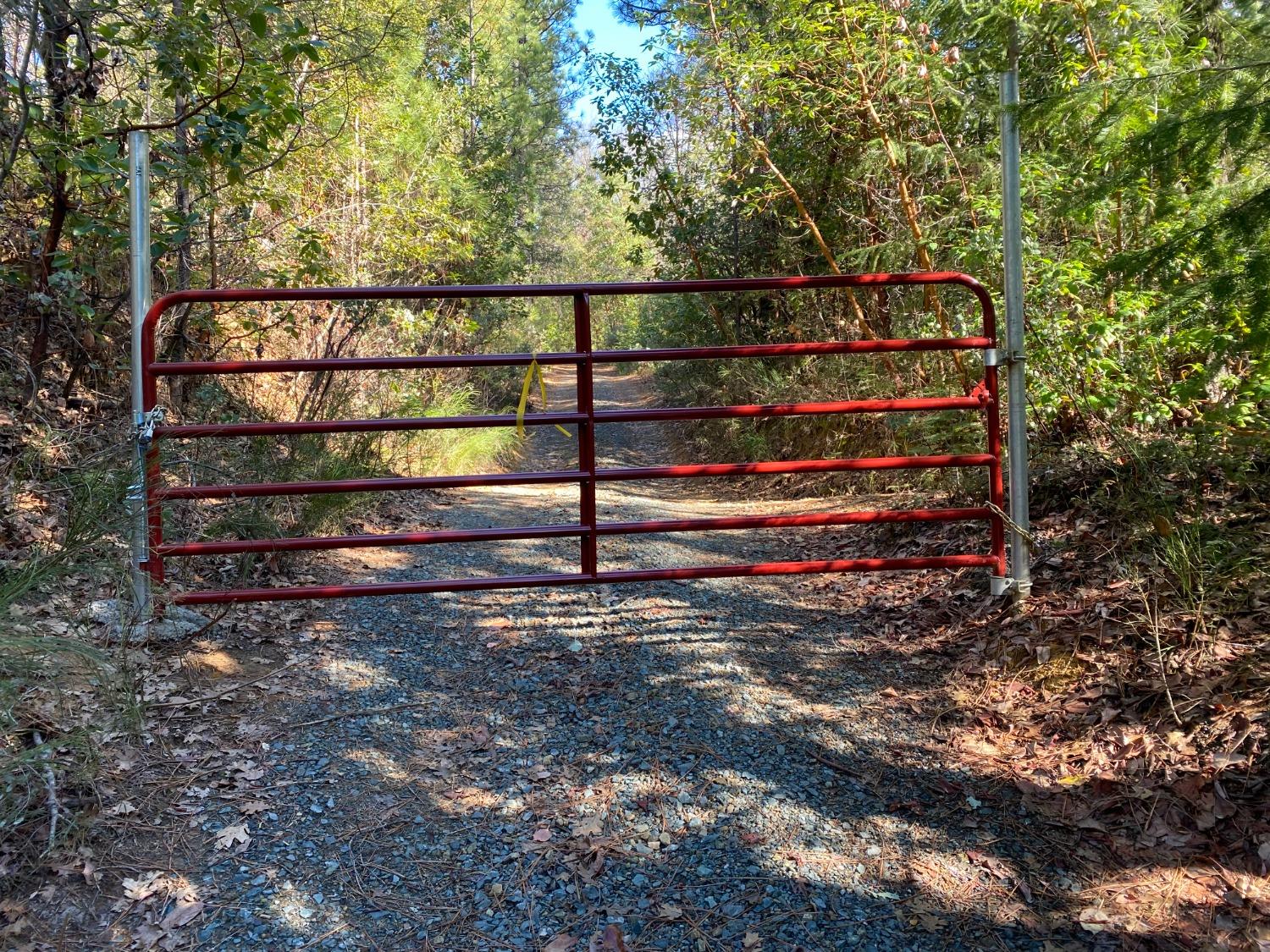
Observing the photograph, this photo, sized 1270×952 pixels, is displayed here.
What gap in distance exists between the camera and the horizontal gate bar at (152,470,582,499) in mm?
3820

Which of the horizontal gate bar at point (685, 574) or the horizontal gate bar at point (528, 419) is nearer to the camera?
the horizontal gate bar at point (528, 419)

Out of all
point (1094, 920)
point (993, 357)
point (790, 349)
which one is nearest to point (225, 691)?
point (790, 349)

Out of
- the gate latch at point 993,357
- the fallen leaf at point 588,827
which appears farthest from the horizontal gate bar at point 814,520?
the fallen leaf at point 588,827

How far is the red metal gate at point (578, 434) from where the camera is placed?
3859 mm

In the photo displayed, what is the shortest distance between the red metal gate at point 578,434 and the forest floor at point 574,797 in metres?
0.36

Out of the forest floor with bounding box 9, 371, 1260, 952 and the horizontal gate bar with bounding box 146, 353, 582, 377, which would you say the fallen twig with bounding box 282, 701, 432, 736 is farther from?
the horizontal gate bar with bounding box 146, 353, 582, 377

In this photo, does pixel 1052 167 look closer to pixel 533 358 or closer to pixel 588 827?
pixel 533 358

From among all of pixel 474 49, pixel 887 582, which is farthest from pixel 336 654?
pixel 474 49

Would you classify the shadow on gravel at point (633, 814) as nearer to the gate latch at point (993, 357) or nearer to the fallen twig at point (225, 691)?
the fallen twig at point (225, 691)

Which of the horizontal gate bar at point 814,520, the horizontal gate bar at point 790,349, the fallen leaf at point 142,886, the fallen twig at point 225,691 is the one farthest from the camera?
the horizontal gate bar at point 814,520

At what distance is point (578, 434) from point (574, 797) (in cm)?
169

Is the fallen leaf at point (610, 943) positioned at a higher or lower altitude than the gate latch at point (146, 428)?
lower

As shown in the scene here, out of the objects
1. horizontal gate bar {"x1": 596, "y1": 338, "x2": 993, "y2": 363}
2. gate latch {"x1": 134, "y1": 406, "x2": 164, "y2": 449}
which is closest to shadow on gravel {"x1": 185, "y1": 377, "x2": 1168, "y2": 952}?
gate latch {"x1": 134, "y1": 406, "x2": 164, "y2": 449}

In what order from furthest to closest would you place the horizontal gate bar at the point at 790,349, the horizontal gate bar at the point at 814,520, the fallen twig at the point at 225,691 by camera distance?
the horizontal gate bar at the point at 814,520
the horizontal gate bar at the point at 790,349
the fallen twig at the point at 225,691
